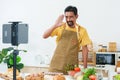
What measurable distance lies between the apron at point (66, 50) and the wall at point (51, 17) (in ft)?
5.05

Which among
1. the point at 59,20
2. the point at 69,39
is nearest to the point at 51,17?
the point at 69,39

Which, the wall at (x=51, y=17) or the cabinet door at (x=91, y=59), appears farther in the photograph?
the wall at (x=51, y=17)

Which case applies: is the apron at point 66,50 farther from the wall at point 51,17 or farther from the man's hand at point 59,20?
the wall at point 51,17

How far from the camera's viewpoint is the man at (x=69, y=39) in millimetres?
2802

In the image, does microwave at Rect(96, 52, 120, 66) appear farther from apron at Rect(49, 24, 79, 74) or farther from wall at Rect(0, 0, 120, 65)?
apron at Rect(49, 24, 79, 74)

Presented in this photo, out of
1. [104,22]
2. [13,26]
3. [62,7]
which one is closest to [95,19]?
[104,22]

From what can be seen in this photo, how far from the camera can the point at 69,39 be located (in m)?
2.91

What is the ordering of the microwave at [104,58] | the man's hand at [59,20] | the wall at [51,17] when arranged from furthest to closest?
the wall at [51,17] → the microwave at [104,58] → the man's hand at [59,20]

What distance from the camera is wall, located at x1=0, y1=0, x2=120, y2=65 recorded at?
170 inches

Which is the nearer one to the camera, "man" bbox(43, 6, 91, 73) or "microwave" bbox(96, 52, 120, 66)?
"man" bbox(43, 6, 91, 73)

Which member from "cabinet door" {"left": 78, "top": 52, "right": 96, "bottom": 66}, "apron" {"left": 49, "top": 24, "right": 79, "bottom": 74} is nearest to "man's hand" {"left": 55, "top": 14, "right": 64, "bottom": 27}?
"apron" {"left": 49, "top": 24, "right": 79, "bottom": 74}

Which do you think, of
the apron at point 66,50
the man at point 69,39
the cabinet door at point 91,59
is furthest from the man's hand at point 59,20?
the cabinet door at point 91,59

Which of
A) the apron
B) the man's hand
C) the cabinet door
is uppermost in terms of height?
the man's hand

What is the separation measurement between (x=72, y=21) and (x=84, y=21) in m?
1.69
